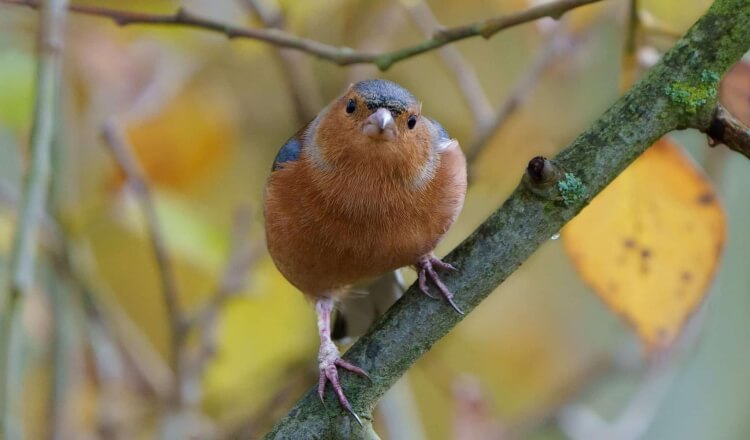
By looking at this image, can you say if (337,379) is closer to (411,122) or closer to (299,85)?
(411,122)

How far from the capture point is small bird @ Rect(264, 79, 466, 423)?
→ 248 cm

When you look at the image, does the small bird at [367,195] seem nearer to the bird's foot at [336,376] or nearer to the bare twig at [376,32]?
the bird's foot at [336,376]

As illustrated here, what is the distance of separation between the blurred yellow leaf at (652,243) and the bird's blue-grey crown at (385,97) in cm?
55

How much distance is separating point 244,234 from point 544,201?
5.57 feet

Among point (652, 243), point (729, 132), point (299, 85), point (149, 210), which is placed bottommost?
point (652, 243)

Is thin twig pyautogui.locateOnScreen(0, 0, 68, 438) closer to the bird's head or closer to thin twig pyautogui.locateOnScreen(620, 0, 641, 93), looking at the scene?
the bird's head

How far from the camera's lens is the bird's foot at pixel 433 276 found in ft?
6.56

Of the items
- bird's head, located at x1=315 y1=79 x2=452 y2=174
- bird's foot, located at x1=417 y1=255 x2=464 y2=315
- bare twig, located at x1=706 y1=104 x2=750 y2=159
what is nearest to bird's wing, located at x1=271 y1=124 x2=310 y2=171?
bird's head, located at x1=315 y1=79 x2=452 y2=174

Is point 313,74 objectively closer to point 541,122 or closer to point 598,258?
point 541,122

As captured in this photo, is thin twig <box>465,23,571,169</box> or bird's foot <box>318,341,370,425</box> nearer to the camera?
bird's foot <box>318,341,370,425</box>

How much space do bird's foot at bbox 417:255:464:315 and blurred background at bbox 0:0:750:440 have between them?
0.70 meters

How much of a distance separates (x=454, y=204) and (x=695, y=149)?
2.44 meters

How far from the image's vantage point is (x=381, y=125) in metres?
2.43

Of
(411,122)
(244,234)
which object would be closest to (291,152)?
(411,122)
